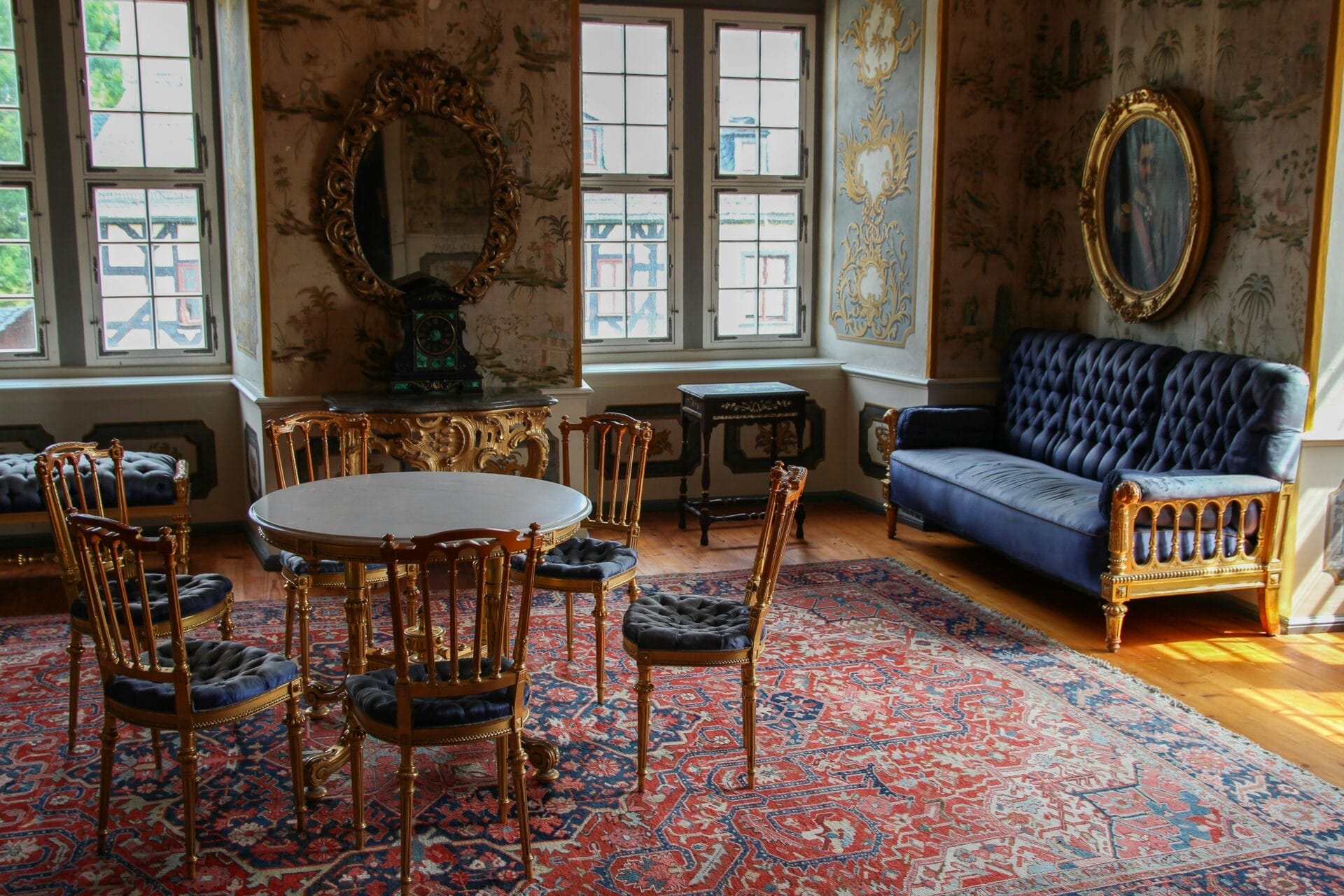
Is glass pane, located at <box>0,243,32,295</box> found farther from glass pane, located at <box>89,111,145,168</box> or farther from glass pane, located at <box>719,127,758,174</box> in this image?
glass pane, located at <box>719,127,758,174</box>

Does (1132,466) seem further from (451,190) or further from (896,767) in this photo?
(451,190)

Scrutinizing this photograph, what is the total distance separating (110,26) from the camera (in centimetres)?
617

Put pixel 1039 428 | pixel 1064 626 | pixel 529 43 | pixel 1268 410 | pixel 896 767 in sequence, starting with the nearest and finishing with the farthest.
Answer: pixel 896 767 < pixel 1268 410 < pixel 1064 626 < pixel 529 43 < pixel 1039 428

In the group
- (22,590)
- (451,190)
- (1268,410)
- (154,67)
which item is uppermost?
(154,67)

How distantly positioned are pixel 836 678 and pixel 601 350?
3305mm

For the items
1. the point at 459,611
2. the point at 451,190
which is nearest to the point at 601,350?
the point at 451,190

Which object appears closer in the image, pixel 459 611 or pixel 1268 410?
pixel 1268 410

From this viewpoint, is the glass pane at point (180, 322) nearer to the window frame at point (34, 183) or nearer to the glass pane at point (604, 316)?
the window frame at point (34, 183)

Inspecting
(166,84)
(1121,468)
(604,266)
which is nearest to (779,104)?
(604,266)

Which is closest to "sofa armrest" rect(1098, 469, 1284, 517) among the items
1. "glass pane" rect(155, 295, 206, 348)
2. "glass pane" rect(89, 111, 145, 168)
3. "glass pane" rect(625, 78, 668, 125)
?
"glass pane" rect(625, 78, 668, 125)

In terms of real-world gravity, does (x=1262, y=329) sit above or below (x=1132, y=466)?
above

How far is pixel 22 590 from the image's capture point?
5.36 m

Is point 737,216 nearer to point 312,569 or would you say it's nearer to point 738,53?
point 738,53

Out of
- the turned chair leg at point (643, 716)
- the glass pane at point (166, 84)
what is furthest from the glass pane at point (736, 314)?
the turned chair leg at point (643, 716)
